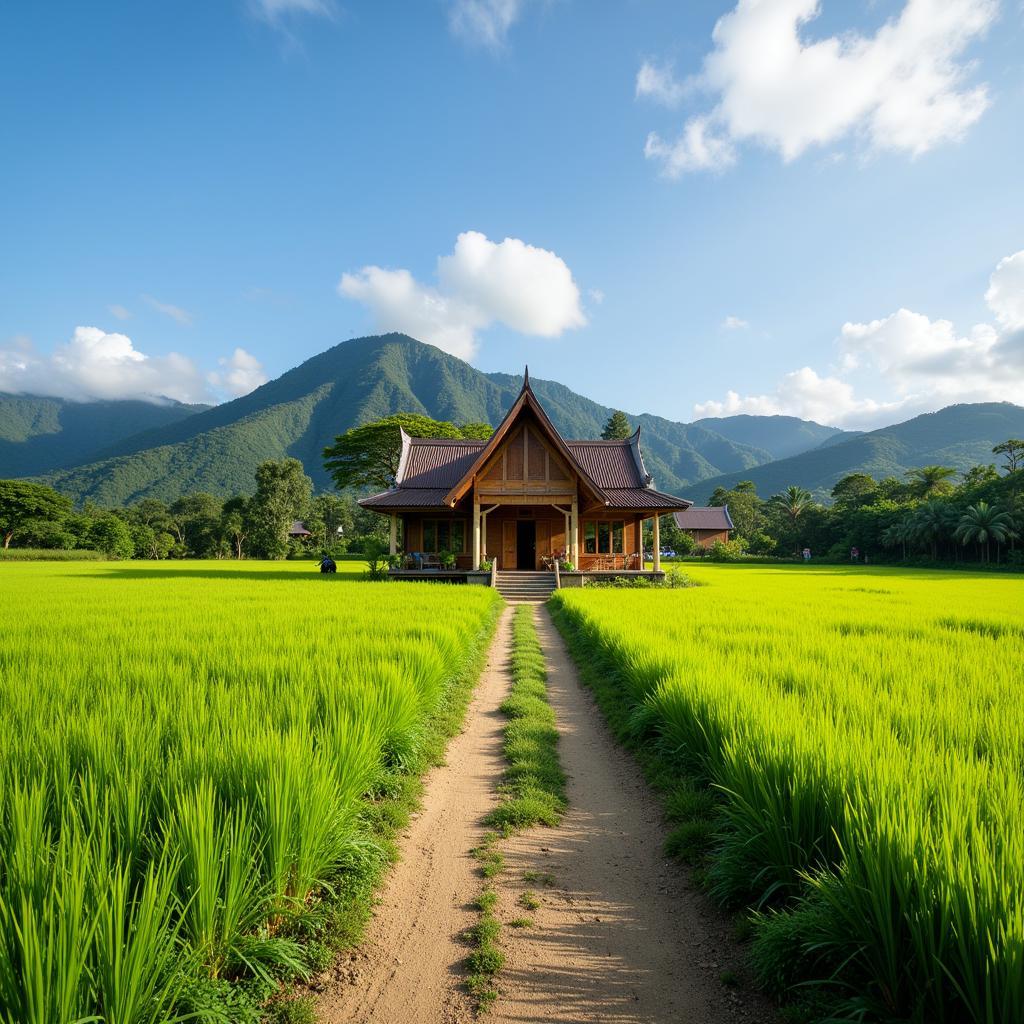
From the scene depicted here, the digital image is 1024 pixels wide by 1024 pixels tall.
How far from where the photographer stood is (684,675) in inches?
191

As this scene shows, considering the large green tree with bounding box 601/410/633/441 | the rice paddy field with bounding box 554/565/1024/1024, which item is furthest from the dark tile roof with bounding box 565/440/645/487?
the large green tree with bounding box 601/410/633/441

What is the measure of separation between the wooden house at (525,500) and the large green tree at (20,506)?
52.3 metres

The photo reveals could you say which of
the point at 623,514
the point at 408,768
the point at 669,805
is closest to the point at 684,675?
the point at 669,805

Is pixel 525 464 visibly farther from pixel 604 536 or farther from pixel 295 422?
pixel 295 422

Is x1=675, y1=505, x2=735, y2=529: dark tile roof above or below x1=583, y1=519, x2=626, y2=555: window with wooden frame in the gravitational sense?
above

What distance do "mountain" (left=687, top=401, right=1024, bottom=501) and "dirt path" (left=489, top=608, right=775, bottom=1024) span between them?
161m

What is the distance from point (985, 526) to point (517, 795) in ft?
159

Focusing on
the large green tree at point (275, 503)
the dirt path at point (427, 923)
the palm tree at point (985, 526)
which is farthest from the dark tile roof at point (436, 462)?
the palm tree at point (985, 526)

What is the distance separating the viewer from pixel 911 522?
43.1m

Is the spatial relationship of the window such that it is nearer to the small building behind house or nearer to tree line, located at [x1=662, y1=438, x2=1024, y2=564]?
tree line, located at [x1=662, y1=438, x2=1024, y2=564]

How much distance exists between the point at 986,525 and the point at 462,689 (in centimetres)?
4715

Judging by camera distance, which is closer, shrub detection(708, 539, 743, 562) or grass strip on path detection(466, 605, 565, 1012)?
grass strip on path detection(466, 605, 565, 1012)

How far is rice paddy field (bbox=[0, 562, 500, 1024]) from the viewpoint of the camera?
1606mm

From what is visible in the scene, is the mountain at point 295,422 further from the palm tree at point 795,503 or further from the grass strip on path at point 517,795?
the grass strip on path at point 517,795
